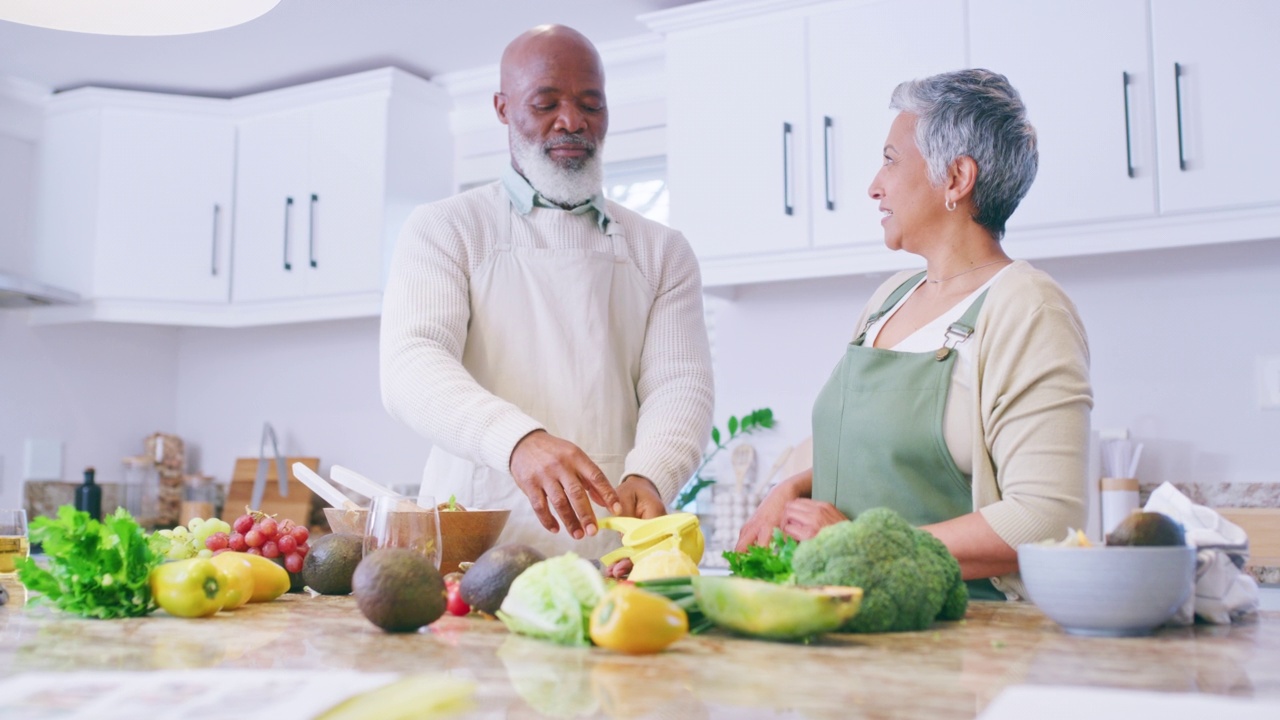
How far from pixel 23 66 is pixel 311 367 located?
1408 mm

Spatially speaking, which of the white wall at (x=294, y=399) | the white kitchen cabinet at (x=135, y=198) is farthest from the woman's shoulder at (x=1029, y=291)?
the white kitchen cabinet at (x=135, y=198)

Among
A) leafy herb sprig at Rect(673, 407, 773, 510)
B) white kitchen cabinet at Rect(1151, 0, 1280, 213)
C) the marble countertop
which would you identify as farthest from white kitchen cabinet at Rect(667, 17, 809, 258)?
the marble countertop

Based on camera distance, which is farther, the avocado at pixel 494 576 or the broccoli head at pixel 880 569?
the avocado at pixel 494 576

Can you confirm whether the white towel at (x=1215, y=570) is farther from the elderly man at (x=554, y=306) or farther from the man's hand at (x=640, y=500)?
the elderly man at (x=554, y=306)

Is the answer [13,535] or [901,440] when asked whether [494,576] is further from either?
[13,535]

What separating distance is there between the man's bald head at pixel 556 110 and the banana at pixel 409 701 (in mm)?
1351

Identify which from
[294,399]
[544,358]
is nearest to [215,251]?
A: [294,399]

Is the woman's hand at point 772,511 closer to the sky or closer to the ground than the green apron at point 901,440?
closer to the ground

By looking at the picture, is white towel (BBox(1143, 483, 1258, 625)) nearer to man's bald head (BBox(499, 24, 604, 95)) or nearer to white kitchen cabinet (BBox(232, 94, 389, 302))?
man's bald head (BBox(499, 24, 604, 95))

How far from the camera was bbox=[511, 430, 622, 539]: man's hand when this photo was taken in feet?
4.82

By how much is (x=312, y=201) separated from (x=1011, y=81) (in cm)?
234

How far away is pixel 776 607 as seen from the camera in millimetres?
965

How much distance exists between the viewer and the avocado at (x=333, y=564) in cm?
141

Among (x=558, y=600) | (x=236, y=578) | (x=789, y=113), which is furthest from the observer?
(x=789, y=113)
